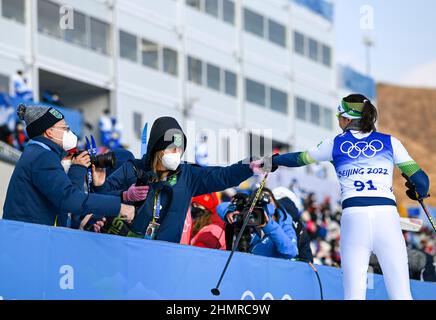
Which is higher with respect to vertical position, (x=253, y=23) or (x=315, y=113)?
(x=253, y=23)

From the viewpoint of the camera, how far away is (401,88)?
17312 centimetres

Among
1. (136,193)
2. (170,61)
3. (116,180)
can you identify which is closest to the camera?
(136,193)

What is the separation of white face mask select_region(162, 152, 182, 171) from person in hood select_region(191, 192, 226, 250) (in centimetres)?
230

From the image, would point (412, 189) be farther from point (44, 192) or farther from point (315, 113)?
point (315, 113)

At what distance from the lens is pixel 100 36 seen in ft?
123

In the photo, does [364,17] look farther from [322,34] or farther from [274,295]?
[322,34]

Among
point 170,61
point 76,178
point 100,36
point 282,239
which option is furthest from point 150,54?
point 76,178

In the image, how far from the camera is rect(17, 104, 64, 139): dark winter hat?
743 cm

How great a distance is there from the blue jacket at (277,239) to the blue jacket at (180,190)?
131 cm

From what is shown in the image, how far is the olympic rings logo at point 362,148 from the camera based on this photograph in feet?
24.7

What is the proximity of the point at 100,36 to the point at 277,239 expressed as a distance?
29.2m

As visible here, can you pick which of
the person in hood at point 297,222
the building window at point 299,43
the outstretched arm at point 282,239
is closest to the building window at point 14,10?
the building window at point 299,43

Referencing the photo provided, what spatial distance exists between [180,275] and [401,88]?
169133mm

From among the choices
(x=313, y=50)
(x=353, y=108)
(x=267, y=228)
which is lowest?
(x=267, y=228)
